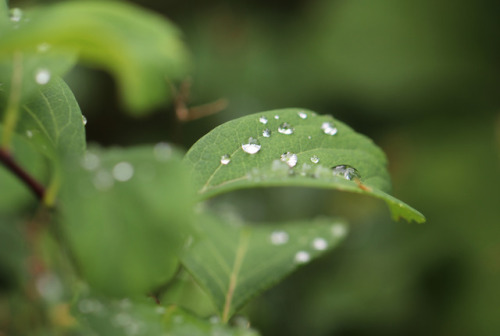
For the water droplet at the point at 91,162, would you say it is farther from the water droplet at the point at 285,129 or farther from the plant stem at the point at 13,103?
A: the water droplet at the point at 285,129

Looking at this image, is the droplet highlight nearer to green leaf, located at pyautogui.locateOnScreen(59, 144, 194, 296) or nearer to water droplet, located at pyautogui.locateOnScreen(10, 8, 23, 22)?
green leaf, located at pyautogui.locateOnScreen(59, 144, 194, 296)

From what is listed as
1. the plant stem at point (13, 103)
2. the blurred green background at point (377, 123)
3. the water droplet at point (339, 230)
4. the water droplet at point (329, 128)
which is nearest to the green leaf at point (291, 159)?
the water droplet at point (329, 128)

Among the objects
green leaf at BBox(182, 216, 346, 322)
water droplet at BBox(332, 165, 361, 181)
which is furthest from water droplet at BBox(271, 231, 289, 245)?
water droplet at BBox(332, 165, 361, 181)

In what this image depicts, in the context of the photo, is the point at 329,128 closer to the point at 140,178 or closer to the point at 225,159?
the point at 225,159

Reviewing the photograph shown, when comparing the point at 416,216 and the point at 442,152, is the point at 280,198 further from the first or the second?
the point at 416,216

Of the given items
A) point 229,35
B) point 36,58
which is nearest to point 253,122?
point 36,58

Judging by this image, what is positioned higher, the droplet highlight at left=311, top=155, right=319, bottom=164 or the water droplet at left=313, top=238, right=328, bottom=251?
the droplet highlight at left=311, top=155, right=319, bottom=164
